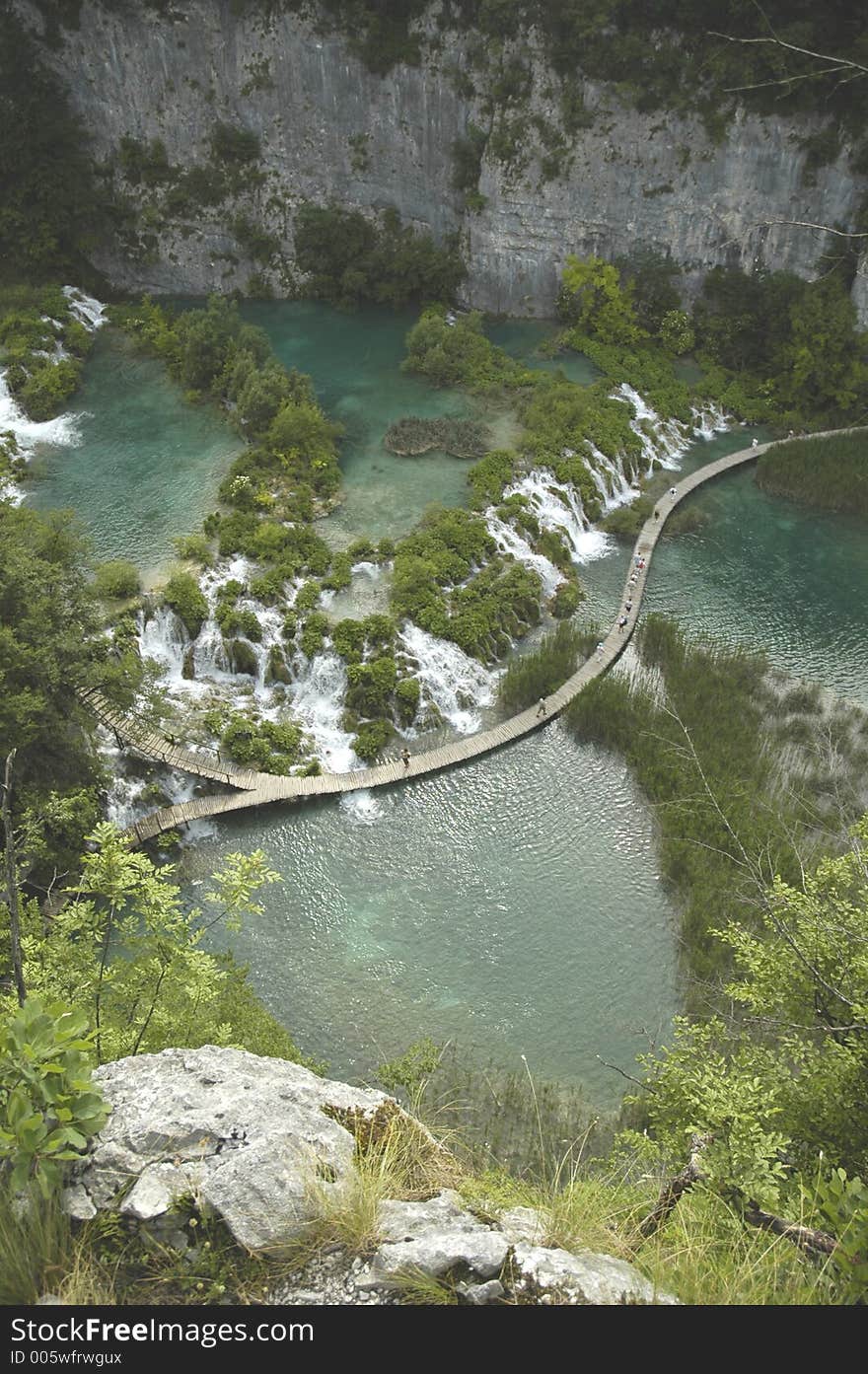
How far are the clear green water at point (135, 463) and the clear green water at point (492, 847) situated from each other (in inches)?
4.2

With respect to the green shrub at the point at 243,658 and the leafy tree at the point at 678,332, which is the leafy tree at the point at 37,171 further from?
the leafy tree at the point at 678,332

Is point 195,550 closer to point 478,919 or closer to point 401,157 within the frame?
point 478,919

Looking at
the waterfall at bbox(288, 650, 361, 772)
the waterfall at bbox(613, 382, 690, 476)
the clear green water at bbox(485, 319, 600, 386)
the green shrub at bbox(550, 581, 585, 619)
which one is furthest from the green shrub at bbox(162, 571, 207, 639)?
the clear green water at bbox(485, 319, 600, 386)

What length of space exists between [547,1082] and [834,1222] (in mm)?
12214

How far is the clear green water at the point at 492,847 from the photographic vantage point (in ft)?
64.4

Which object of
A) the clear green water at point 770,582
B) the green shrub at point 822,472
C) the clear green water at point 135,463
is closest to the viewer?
Answer: the clear green water at point 770,582

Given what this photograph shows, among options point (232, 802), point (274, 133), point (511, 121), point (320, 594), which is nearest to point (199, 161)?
point (274, 133)

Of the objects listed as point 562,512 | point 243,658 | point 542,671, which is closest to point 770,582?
point 562,512

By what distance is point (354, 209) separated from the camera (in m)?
44.8

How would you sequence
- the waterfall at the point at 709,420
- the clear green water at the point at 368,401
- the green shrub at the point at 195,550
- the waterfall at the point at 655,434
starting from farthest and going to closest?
the waterfall at the point at 709,420 → the waterfall at the point at 655,434 → the clear green water at the point at 368,401 → the green shrub at the point at 195,550

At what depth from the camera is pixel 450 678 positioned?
27375 millimetres

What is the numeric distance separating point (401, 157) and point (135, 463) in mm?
20745

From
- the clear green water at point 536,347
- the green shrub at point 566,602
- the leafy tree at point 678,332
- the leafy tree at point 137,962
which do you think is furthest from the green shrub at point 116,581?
the leafy tree at point 678,332
